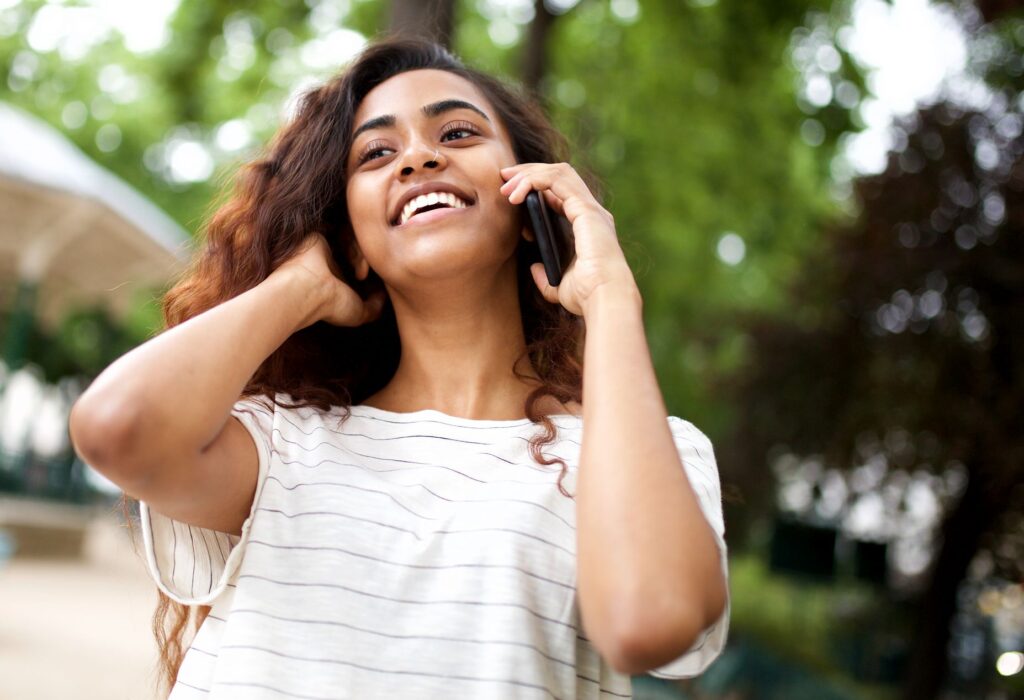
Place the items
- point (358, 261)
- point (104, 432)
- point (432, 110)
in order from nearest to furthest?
point (104, 432) → point (432, 110) → point (358, 261)

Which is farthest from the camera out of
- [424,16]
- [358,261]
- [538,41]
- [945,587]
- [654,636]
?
[945,587]

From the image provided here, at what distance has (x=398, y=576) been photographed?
1847mm

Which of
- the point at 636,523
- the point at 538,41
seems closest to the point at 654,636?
the point at 636,523

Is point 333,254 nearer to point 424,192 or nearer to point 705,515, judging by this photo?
point 424,192

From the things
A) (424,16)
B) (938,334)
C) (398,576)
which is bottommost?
(398,576)

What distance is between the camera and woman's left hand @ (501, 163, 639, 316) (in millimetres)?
1972

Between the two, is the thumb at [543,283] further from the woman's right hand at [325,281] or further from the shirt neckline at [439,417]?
the woman's right hand at [325,281]

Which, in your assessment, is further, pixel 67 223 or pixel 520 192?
pixel 67 223

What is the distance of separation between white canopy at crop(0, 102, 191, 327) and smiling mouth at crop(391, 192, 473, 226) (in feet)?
22.6

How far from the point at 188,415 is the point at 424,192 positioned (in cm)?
71

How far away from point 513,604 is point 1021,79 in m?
9.74

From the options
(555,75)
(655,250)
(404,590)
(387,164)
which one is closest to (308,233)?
(387,164)

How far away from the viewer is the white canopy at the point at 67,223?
31.0ft

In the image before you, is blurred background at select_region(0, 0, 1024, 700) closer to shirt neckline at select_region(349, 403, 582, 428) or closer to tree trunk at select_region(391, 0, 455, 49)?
tree trunk at select_region(391, 0, 455, 49)
